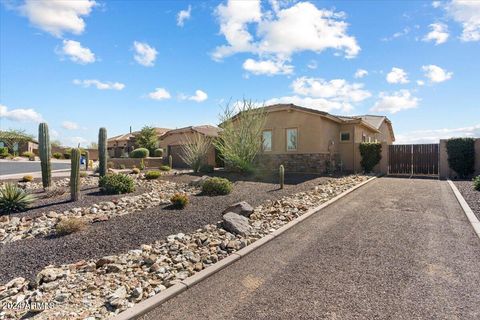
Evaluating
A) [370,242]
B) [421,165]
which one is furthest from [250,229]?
[421,165]

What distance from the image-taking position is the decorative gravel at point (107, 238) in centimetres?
522

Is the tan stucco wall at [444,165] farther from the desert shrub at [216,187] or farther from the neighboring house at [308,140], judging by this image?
the desert shrub at [216,187]

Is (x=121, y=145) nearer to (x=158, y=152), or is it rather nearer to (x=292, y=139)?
(x=158, y=152)

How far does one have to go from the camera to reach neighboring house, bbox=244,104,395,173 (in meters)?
17.1

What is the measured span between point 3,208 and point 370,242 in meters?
10.5

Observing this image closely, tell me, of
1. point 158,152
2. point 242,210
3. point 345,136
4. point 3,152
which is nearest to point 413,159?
point 345,136

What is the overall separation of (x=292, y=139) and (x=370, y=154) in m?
5.13

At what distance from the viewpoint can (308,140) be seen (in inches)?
683

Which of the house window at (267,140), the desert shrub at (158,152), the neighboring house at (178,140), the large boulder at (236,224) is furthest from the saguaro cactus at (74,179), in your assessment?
the desert shrub at (158,152)

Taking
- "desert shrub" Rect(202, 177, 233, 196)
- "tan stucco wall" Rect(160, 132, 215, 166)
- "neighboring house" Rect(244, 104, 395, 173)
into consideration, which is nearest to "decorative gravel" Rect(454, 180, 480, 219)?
"neighboring house" Rect(244, 104, 395, 173)

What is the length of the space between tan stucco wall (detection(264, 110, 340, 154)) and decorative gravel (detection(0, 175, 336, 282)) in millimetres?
9282

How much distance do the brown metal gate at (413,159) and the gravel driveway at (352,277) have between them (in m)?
11.5

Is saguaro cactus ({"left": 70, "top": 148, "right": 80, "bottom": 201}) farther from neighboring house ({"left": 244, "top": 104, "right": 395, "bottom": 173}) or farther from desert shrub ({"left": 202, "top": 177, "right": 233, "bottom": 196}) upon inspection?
neighboring house ({"left": 244, "top": 104, "right": 395, "bottom": 173})

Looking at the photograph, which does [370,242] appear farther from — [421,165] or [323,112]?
[421,165]
